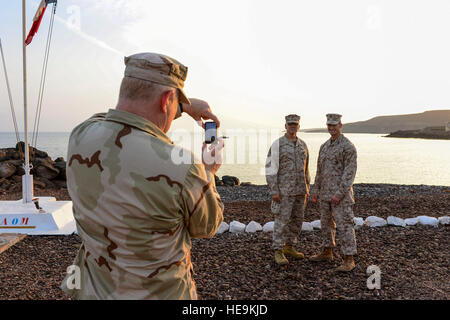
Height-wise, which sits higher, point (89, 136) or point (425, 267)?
point (89, 136)

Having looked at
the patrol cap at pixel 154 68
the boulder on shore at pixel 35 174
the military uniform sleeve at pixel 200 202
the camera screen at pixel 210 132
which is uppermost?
the patrol cap at pixel 154 68

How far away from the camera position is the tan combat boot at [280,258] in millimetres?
5208

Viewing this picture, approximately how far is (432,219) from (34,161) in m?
13.5

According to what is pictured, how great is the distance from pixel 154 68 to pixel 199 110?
318 mm

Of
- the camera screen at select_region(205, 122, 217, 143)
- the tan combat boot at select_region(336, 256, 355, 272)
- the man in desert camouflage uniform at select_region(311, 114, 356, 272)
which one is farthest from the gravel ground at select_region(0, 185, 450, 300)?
the camera screen at select_region(205, 122, 217, 143)

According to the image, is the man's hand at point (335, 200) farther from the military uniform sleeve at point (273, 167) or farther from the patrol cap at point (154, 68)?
the patrol cap at point (154, 68)

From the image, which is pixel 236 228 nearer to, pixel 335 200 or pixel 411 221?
pixel 335 200

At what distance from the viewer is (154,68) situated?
1.39 meters

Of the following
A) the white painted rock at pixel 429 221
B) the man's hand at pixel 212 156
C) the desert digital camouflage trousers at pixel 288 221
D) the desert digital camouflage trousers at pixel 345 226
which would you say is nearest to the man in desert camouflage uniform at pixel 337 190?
the desert digital camouflage trousers at pixel 345 226

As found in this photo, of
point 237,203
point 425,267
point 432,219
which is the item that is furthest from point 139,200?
point 237,203

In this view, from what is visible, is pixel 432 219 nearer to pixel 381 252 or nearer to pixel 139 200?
pixel 381 252

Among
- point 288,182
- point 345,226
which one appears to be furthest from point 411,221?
point 288,182

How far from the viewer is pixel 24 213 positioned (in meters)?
6.99

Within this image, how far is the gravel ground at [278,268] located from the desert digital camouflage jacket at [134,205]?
3.04 m
